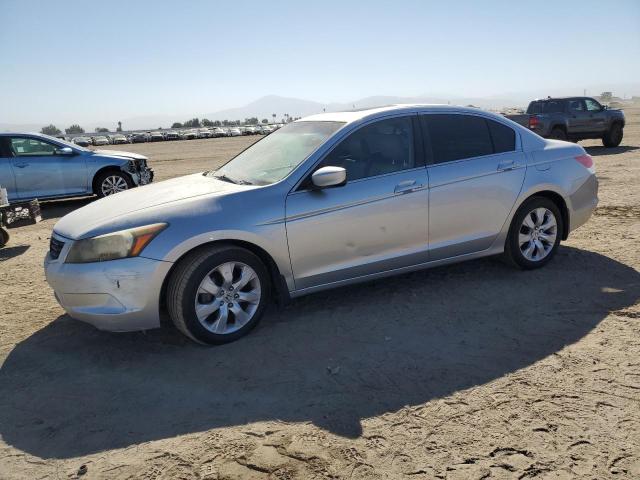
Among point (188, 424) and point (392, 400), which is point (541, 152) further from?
point (188, 424)

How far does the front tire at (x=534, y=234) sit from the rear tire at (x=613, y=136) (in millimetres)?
14409

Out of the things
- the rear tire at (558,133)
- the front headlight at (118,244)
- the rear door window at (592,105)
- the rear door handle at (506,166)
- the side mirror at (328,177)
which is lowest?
the front headlight at (118,244)

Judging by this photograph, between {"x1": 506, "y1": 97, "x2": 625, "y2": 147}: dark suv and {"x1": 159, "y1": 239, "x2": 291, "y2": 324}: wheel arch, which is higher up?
{"x1": 506, "y1": 97, "x2": 625, "y2": 147}: dark suv

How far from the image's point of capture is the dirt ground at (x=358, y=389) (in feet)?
8.76

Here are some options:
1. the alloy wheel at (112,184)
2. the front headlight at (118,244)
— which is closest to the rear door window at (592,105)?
the alloy wheel at (112,184)

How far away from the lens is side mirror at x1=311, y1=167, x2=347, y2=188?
4.04m

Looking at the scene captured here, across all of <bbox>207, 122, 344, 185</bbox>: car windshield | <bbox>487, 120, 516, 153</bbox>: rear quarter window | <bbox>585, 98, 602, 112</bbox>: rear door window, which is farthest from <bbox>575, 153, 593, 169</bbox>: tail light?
<bbox>585, 98, 602, 112</bbox>: rear door window

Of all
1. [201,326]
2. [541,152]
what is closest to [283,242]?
[201,326]

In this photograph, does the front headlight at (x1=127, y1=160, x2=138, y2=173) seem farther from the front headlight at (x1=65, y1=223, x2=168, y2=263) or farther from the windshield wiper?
the front headlight at (x1=65, y1=223, x2=168, y2=263)

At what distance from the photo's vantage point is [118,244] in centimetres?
377

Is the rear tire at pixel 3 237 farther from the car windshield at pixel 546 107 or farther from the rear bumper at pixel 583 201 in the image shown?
the car windshield at pixel 546 107

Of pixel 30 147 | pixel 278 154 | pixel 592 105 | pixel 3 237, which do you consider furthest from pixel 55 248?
pixel 592 105

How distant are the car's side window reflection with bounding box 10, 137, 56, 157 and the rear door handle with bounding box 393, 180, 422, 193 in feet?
27.3

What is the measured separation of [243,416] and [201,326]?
0.97 metres
